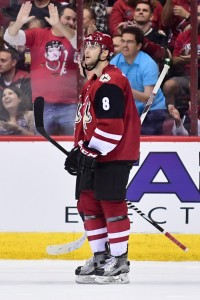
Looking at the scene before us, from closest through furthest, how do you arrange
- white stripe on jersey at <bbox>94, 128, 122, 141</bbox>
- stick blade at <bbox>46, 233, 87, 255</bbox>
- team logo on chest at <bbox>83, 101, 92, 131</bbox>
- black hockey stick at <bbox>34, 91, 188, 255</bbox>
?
1. white stripe on jersey at <bbox>94, 128, 122, 141</bbox>
2. team logo on chest at <bbox>83, 101, 92, 131</bbox>
3. black hockey stick at <bbox>34, 91, 188, 255</bbox>
4. stick blade at <bbox>46, 233, 87, 255</bbox>

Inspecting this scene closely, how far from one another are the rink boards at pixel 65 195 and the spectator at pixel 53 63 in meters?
0.21

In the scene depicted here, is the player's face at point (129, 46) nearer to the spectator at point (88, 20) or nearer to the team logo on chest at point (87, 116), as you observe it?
the spectator at point (88, 20)

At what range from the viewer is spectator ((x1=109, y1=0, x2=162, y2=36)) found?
18.8ft

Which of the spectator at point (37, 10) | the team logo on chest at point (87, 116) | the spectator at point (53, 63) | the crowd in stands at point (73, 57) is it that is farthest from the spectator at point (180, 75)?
the team logo on chest at point (87, 116)

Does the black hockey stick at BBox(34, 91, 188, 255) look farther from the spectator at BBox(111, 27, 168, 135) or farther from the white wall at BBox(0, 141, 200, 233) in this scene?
the spectator at BBox(111, 27, 168, 135)

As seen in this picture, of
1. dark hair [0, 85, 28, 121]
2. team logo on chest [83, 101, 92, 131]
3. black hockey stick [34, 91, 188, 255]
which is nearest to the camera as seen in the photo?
team logo on chest [83, 101, 92, 131]

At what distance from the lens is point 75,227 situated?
554 centimetres

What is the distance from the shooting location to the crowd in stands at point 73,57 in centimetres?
562

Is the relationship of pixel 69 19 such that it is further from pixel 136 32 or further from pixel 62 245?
pixel 62 245

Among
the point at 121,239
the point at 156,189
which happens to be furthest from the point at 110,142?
the point at 156,189

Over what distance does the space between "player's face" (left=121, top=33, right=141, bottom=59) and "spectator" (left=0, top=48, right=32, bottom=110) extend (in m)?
0.58

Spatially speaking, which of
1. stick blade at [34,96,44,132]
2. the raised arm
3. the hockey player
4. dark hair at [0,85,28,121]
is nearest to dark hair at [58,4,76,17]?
the raised arm

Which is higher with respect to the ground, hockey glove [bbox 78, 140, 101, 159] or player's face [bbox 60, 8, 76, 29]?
player's face [bbox 60, 8, 76, 29]
